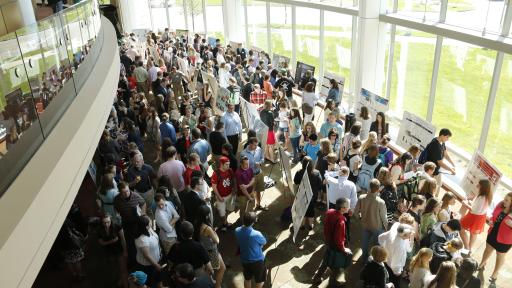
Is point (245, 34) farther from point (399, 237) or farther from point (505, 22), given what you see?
point (399, 237)

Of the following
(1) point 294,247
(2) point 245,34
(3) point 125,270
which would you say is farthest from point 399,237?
(2) point 245,34

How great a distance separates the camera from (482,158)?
6.57 m

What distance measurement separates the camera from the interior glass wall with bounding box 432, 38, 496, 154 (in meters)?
8.88

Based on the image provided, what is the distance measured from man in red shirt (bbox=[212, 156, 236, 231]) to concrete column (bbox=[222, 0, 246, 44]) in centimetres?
1353

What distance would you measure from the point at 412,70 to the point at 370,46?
4.06 feet

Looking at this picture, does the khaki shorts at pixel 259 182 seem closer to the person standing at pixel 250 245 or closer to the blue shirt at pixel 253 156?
the blue shirt at pixel 253 156

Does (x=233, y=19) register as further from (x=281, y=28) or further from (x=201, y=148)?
(x=201, y=148)

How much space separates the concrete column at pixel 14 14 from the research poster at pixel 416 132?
836 cm

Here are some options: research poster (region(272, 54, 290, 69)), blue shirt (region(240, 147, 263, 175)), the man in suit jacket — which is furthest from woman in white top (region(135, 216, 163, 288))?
research poster (region(272, 54, 290, 69))

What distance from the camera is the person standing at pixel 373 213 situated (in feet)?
19.0

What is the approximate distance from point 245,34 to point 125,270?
14.9 m

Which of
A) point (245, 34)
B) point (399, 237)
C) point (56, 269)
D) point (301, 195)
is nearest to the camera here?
point (399, 237)

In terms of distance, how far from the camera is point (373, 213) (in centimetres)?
586

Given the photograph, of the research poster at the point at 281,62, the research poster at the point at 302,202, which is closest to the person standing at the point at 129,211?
the research poster at the point at 302,202
